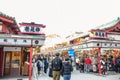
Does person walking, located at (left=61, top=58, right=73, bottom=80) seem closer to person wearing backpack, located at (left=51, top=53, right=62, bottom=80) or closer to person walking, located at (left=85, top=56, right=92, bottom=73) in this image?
person wearing backpack, located at (left=51, top=53, right=62, bottom=80)

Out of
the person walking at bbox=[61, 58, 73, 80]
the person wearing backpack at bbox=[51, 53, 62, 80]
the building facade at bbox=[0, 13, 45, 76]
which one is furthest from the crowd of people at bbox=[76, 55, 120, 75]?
the person walking at bbox=[61, 58, 73, 80]

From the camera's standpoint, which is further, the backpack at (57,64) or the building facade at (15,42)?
the building facade at (15,42)

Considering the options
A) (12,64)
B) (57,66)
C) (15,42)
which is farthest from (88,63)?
(57,66)

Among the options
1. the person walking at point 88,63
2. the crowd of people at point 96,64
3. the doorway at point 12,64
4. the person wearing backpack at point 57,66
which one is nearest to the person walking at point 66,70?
the person wearing backpack at point 57,66

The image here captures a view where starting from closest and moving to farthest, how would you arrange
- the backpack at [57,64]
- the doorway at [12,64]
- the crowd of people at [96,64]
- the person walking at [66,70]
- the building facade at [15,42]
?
the person walking at [66,70], the backpack at [57,64], the building facade at [15,42], the doorway at [12,64], the crowd of people at [96,64]

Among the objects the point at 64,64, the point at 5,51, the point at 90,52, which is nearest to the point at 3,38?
the point at 5,51

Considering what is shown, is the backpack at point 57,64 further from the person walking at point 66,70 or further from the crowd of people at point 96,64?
the crowd of people at point 96,64

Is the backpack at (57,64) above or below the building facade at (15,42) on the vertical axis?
below

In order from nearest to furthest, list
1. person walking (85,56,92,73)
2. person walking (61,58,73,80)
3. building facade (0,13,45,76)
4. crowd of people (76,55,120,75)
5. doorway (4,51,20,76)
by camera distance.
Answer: person walking (61,58,73,80), building facade (0,13,45,76), doorway (4,51,20,76), crowd of people (76,55,120,75), person walking (85,56,92,73)

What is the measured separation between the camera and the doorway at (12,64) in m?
21.2

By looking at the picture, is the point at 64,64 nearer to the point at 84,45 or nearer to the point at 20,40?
the point at 20,40

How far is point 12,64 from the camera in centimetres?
2145

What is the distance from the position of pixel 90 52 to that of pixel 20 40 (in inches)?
477

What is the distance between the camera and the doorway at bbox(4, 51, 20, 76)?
21250 mm
